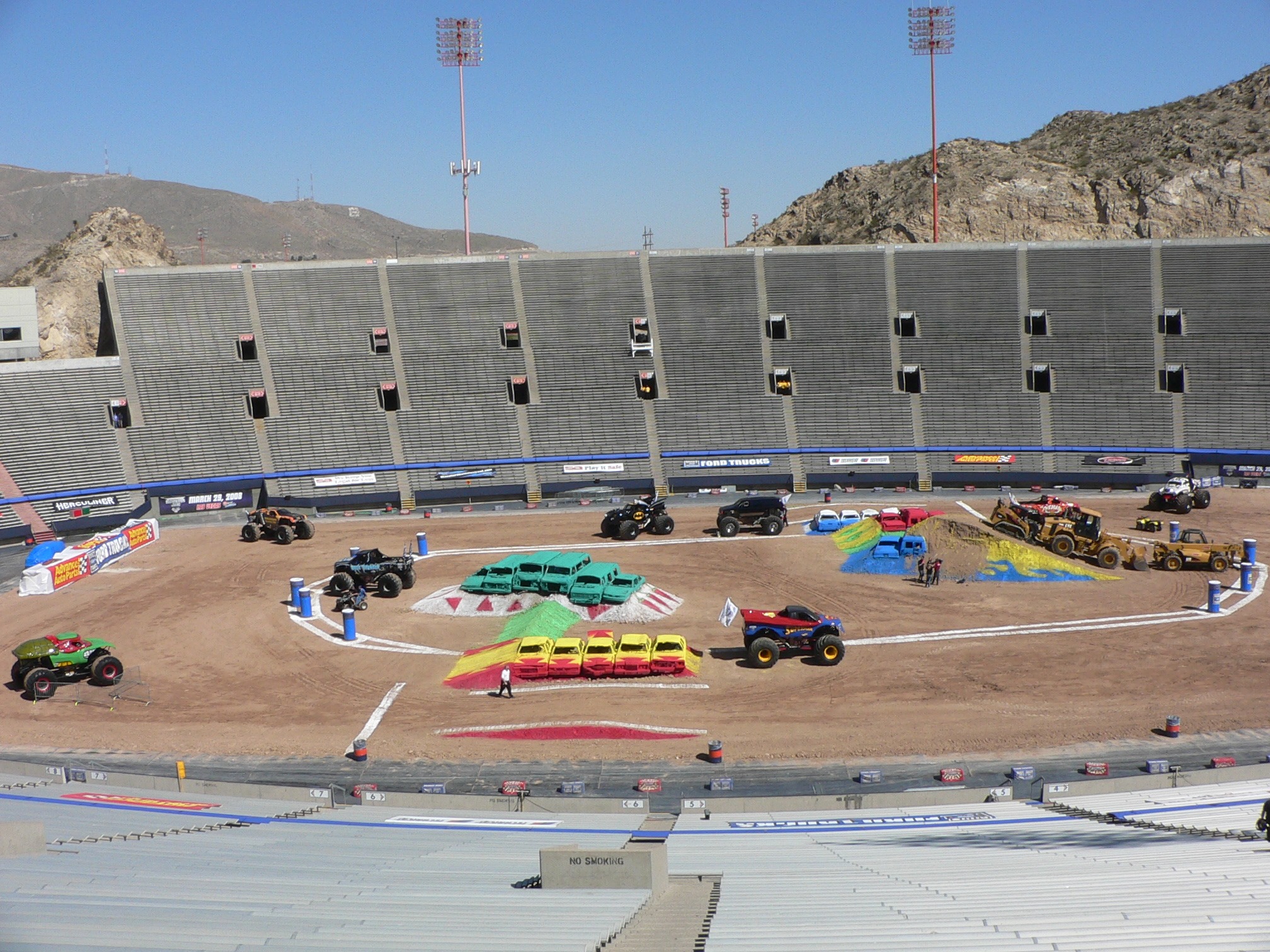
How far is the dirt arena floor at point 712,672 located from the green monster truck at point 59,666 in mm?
591

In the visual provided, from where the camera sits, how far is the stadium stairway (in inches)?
1745

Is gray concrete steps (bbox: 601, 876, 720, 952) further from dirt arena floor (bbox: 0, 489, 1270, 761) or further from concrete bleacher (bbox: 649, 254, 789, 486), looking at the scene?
concrete bleacher (bbox: 649, 254, 789, 486)

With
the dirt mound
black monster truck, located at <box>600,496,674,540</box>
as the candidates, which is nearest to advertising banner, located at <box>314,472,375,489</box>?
black monster truck, located at <box>600,496,674,540</box>

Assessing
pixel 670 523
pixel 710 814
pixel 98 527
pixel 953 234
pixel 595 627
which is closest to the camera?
pixel 710 814

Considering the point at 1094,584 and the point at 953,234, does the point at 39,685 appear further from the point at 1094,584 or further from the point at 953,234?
the point at 953,234

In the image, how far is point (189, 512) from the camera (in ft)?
156

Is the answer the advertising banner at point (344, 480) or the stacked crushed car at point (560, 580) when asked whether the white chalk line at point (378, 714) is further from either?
the advertising banner at point (344, 480)

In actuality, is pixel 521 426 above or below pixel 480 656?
above

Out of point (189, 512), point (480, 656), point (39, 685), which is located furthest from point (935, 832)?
point (189, 512)

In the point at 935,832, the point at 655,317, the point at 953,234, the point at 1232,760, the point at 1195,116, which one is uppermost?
the point at 1195,116

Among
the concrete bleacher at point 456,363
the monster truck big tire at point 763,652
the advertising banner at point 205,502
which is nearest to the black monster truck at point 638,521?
the concrete bleacher at point 456,363

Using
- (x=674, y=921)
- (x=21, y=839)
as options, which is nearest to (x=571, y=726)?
(x=21, y=839)

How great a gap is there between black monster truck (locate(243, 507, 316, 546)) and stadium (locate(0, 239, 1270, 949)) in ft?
2.11

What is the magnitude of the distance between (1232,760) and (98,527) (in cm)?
4350
